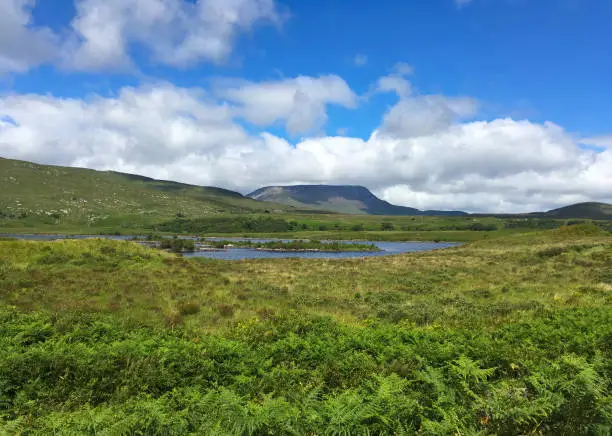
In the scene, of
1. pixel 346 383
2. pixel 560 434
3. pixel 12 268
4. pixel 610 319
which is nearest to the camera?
pixel 560 434

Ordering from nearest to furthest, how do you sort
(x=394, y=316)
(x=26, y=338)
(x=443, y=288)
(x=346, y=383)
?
(x=346, y=383) < (x=26, y=338) < (x=394, y=316) < (x=443, y=288)

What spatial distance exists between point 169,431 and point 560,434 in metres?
6.35

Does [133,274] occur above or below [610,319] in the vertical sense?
below

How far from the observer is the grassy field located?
630 cm

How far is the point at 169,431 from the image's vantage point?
626 centimetres

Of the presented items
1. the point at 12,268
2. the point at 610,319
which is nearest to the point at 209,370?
the point at 610,319

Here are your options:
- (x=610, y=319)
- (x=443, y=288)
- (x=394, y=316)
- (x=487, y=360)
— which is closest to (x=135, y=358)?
(x=487, y=360)

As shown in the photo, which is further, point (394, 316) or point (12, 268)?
point (12, 268)

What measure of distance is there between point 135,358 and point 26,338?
14.8ft

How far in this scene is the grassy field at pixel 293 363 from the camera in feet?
20.7

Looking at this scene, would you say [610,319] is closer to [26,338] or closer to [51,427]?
[51,427]

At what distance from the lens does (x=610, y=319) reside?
41.4 feet

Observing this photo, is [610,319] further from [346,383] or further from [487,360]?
[346,383]

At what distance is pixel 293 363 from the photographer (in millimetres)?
10492
